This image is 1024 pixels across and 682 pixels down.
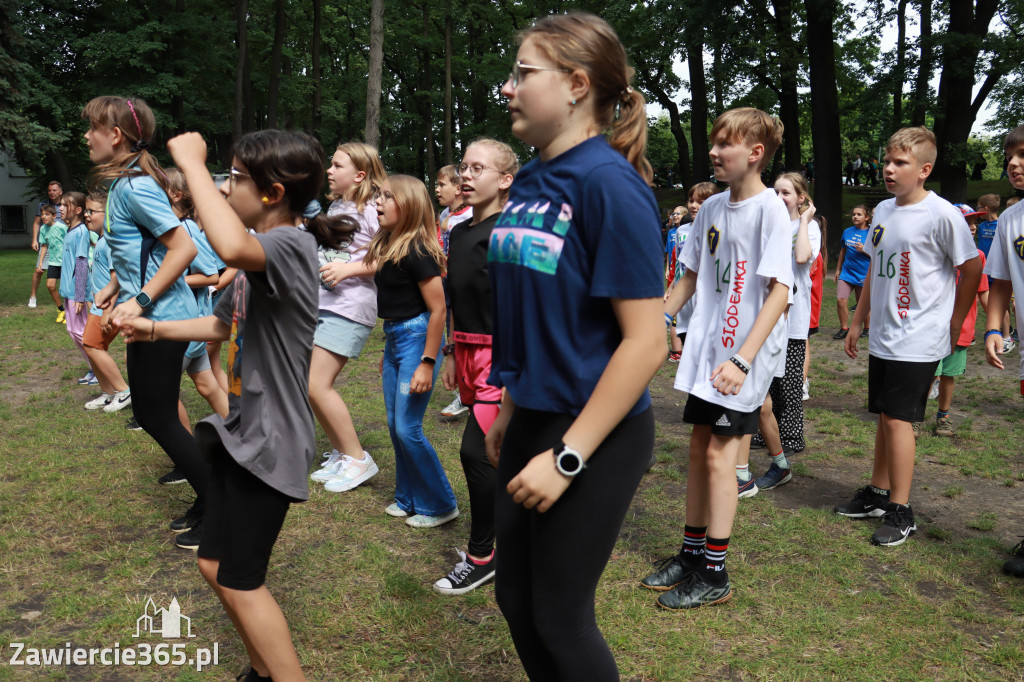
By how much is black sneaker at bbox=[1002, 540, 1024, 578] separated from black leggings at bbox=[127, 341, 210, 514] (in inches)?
161

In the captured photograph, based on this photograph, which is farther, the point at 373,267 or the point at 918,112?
the point at 918,112

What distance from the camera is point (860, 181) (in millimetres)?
50031

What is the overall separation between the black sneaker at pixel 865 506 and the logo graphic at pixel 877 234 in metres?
1.49

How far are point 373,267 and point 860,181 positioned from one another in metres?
51.0

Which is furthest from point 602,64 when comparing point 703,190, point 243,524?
point 703,190

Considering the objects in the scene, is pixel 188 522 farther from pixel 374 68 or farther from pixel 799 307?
pixel 374 68

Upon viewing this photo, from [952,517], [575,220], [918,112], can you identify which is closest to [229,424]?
[575,220]

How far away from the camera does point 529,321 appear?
201 centimetres

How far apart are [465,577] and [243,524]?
1.64m

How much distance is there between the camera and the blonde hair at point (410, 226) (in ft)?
15.1

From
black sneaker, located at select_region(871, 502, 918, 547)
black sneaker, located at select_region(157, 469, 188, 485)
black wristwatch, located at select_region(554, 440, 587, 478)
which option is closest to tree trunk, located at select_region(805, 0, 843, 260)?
black sneaker, located at select_region(871, 502, 918, 547)

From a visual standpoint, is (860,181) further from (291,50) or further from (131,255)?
(131,255)

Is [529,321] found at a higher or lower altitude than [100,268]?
higher

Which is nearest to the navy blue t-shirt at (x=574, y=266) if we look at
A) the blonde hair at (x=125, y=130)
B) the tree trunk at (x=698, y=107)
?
the blonde hair at (x=125, y=130)
